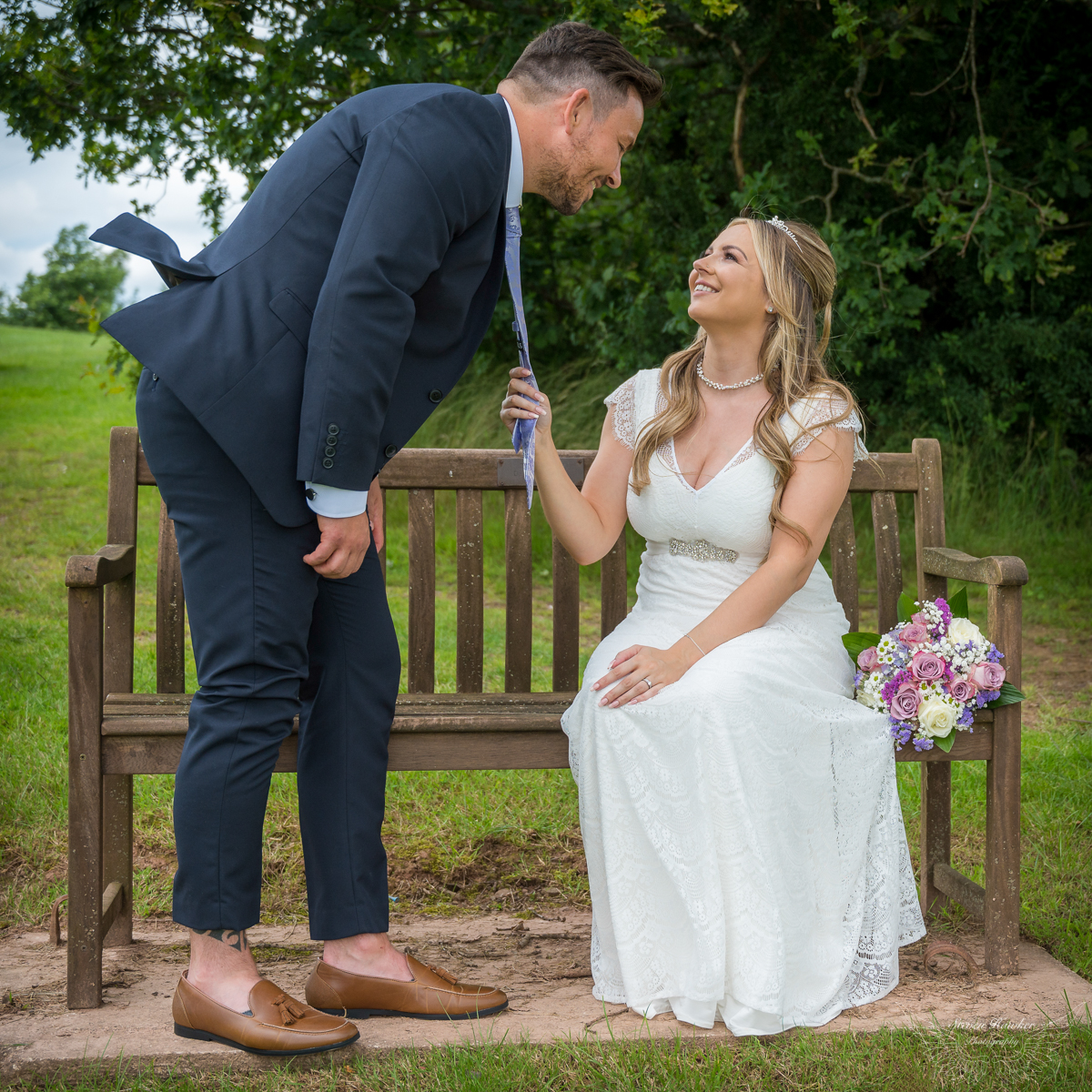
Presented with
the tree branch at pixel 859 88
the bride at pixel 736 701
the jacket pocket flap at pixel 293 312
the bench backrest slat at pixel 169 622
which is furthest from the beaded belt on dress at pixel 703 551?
the tree branch at pixel 859 88

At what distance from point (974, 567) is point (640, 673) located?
1.01m

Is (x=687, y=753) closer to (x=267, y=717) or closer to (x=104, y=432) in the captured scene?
(x=267, y=717)

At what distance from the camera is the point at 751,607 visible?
2.80m

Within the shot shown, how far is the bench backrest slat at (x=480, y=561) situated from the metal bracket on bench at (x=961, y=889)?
0.73 m

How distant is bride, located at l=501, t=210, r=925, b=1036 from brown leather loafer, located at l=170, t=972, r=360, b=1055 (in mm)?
656

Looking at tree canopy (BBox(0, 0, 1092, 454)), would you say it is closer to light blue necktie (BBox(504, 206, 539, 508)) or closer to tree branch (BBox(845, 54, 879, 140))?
tree branch (BBox(845, 54, 879, 140))

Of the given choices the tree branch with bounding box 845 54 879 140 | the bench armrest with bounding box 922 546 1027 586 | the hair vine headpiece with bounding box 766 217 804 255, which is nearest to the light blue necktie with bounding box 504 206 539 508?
the hair vine headpiece with bounding box 766 217 804 255

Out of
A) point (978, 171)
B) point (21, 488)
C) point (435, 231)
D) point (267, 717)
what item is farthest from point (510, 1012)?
point (21, 488)

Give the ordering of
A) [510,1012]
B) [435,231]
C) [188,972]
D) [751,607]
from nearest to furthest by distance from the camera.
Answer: [435,231], [188,972], [510,1012], [751,607]

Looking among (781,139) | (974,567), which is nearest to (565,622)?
(974,567)

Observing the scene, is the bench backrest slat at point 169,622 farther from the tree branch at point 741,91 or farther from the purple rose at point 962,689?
the tree branch at point 741,91

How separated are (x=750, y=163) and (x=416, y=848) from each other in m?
5.60

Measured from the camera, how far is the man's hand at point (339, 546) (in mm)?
2305

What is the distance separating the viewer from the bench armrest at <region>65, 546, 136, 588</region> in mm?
2479
